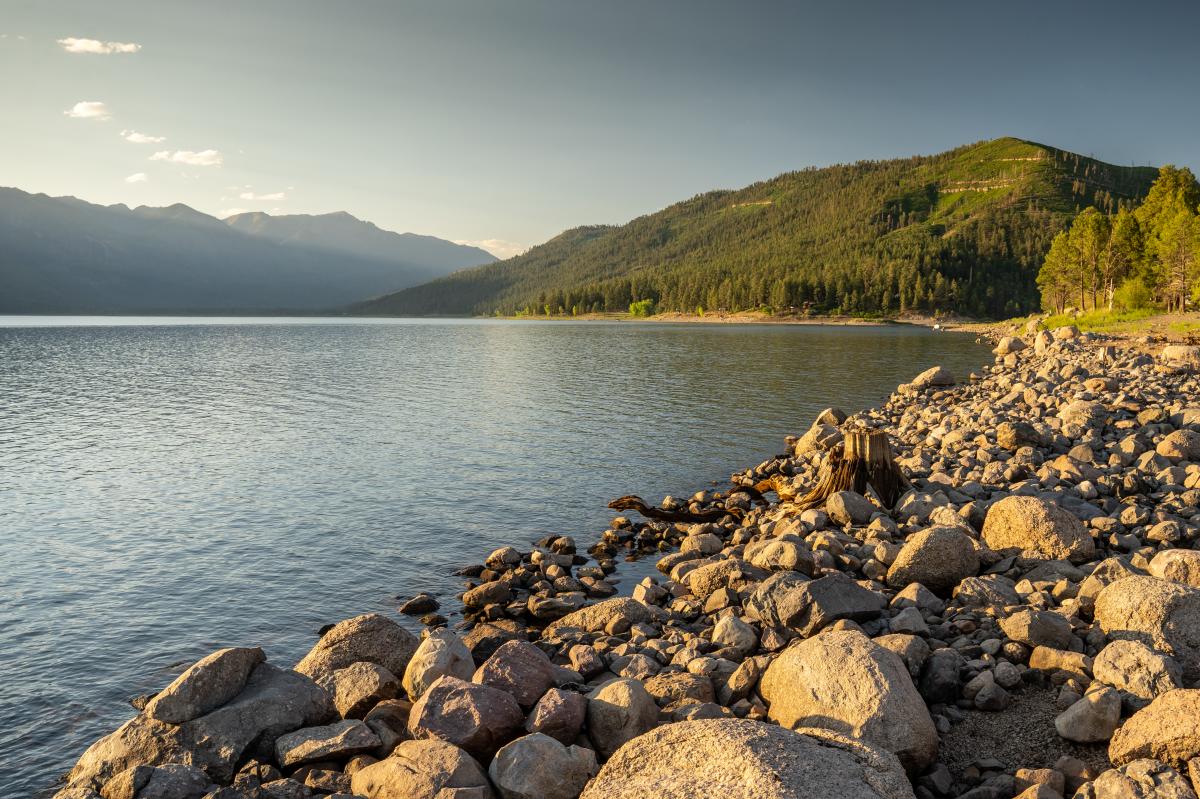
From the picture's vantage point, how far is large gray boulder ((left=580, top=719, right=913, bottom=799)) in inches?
269

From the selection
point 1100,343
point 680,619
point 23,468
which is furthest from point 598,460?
point 1100,343

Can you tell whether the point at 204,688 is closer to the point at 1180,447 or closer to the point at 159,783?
the point at 159,783

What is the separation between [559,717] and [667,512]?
14995mm

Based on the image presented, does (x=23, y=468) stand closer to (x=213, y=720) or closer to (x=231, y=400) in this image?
(x=231, y=400)

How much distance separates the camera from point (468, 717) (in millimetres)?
9664

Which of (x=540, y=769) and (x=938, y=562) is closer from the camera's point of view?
(x=540, y=769)

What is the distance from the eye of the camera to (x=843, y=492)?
67.7 feet

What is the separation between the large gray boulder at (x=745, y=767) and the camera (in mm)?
6844

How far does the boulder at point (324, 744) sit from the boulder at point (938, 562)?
10931mm

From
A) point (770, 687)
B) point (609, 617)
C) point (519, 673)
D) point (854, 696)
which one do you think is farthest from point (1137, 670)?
point (609, 617)

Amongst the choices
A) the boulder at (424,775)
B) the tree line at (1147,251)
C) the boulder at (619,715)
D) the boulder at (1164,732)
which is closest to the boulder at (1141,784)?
the boulder at (1164,732)

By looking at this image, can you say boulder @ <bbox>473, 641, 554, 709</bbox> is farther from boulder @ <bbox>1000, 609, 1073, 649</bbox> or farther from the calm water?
boulder @ <bbox>1000, 609, 1073, 649</bbox>

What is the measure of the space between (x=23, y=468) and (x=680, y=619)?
108 ft

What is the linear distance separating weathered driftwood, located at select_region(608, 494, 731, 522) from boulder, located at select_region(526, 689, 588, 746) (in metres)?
14.5
